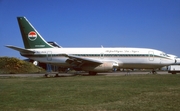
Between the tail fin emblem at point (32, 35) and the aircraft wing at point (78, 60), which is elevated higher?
the tail fin emblem at point (32, 35)

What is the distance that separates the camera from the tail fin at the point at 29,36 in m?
33.5

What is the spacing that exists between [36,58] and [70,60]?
505 centimetres

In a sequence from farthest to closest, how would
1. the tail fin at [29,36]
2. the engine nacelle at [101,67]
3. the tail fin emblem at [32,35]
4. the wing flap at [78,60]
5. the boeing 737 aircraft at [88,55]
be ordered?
the tail fin emblem at [32,35] < the tail fin at [29,36] < the boeing 737 aircraft at [88,55] < the engine nacelle at [101,67] < the wing flap at [78,60]

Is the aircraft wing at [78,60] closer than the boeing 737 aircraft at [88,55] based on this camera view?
Yes

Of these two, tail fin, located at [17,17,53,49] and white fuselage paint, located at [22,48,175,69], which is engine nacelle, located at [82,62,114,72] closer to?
white fuselage paint, located at [22,48,175,69]

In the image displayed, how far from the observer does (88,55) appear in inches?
1323

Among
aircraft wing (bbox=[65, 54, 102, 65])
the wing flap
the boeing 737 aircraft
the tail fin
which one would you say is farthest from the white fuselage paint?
the wing flap

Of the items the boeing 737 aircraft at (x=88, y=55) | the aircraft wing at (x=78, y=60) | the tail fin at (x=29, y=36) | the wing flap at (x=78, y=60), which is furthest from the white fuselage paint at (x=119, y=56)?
the wing flap at (x=78, y=60)

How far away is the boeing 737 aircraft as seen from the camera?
108 ft

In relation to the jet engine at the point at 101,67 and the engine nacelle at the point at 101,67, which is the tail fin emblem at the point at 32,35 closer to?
the jet engine at the point at 101,67

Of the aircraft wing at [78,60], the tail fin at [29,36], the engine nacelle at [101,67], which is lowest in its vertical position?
the engine nacelle at [101,67]

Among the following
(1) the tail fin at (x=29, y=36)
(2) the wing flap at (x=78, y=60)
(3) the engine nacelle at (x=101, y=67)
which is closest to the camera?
(2) the wing flap at (x=78, y=60)

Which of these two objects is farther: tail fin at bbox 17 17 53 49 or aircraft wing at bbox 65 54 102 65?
tail fin at bbox 17 17 53 49

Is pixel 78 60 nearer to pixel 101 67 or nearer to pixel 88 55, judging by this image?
pixel 88 55
